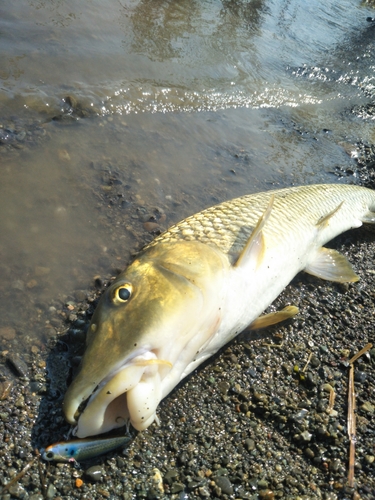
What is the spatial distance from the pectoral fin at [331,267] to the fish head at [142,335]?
1623 millimetres

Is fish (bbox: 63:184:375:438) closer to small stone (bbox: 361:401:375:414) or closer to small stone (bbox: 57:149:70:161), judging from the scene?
small stone (bbox: 361:401:375:414)

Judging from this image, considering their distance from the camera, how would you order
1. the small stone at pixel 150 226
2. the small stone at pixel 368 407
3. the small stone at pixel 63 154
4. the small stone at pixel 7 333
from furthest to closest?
1. the small stone at pixel 63 154
2. the small stone at pixel 150 226
3. the small stone at pixel 368 407
4. the small stone at pixel 7 333

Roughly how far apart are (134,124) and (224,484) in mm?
4646

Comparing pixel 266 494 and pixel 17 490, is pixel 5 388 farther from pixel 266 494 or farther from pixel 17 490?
pixel 266 494

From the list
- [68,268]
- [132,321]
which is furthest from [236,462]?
[68,268]

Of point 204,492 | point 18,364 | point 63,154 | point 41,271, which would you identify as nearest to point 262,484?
point 204,492

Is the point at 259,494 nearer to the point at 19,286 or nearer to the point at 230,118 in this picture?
the point at 19,286

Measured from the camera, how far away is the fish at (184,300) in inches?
84.8

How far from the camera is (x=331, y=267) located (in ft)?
13.7

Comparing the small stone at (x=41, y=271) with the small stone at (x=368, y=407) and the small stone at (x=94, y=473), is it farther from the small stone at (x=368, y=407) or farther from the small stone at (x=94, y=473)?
the small stone at (x=368, y=407)

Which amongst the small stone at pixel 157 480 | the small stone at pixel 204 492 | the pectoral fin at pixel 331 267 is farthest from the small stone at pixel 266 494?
the pectoral fin at pixel 331 267

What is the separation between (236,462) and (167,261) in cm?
136

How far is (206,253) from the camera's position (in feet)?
9.71

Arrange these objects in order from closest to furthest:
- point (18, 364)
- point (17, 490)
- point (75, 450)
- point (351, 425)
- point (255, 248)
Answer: point (17, 490) < point (75, 450) < point (18, 364) < point (351, 425) < point (255, 248)
